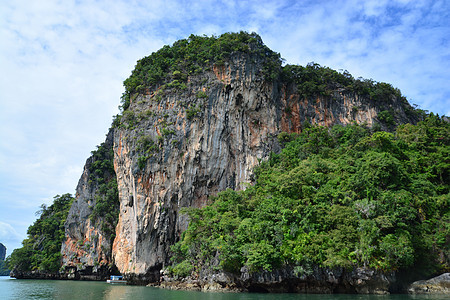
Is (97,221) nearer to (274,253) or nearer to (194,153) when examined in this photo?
(194,153)

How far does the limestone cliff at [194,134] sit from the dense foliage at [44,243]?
308 inches

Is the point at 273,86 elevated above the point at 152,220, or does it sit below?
above

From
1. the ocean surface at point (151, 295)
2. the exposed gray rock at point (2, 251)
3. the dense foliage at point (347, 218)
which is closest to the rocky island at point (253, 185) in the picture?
the dense foliage at point (347, 218)

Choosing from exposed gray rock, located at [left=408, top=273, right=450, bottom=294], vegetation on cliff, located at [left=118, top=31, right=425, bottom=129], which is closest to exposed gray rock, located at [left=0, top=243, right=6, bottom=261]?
Answer: vegetation on cliff, located at [left=118, top=31, right=425, bottom=129]

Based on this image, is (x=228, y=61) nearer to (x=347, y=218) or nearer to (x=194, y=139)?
(x=194, y=139)

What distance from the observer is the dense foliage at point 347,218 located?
2028 centimetres

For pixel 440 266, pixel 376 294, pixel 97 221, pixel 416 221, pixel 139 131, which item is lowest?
pixel 376 294

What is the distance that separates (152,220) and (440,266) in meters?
26.1

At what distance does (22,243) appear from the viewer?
5400cm

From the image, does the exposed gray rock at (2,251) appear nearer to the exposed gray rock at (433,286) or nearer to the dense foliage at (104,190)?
the dense foliage at (104,190)

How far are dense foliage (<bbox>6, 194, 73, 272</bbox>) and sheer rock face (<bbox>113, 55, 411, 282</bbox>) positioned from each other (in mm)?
14954

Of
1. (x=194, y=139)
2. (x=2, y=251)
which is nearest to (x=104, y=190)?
(x=194, y=139)

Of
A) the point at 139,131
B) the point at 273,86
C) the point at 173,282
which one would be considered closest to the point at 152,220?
the point at 173,282

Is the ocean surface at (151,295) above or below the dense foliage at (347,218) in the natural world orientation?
below
